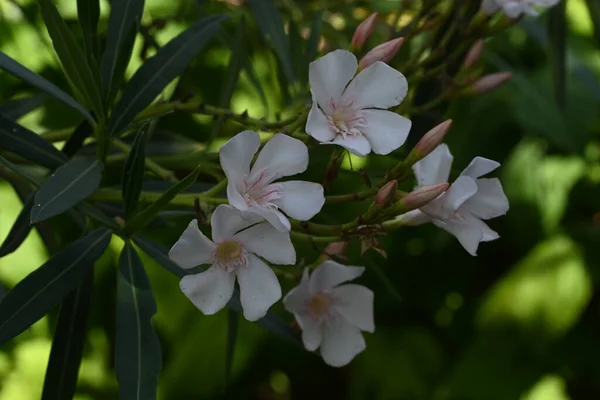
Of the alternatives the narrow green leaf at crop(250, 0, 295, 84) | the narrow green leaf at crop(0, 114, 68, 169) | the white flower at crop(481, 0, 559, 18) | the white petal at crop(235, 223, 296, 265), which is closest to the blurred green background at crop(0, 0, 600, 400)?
the narrow green leaf at crop(250, 0, 295, 84)

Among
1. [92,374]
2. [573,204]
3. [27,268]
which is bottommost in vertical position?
[573,204]

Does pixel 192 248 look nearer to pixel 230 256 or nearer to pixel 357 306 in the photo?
pixel 230 256

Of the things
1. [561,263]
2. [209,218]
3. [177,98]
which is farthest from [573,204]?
[209,218]

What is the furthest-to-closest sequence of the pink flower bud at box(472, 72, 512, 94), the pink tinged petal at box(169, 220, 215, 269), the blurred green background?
the blurred green background
the pink flower bud at box(472, 72, 512, 94)
the pink tinged petal at box(169, 220, 215, 269)

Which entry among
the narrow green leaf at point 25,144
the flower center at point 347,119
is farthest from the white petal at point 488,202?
the narrow green leaf at point 25,144

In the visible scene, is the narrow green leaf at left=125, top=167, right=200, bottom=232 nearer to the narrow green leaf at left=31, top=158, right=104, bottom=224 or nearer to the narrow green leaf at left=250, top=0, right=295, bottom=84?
the narrow green leaf at left=31, top=158, right=104, bottom=224

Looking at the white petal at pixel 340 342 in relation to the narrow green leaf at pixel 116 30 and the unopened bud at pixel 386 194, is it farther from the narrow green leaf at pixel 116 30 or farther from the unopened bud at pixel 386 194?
the narrow green leaf at pixel 116 30

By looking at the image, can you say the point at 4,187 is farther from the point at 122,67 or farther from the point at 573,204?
the point at 573,204

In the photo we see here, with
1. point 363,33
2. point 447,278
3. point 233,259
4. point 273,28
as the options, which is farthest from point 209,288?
point 447,278
